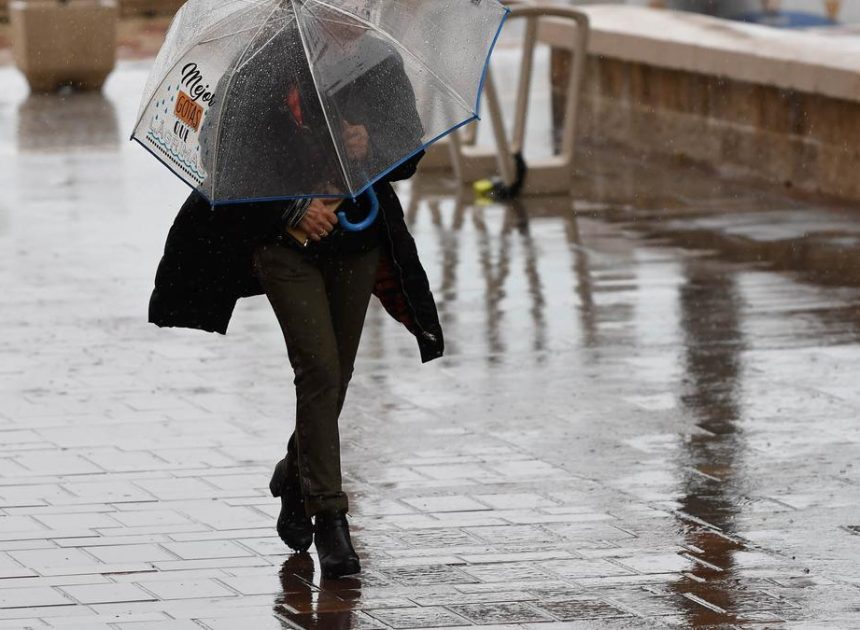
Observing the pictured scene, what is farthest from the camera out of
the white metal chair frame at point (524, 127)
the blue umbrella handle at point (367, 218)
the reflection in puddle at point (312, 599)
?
the white metal chair frame at point (524, 127)

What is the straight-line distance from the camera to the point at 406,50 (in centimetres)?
570

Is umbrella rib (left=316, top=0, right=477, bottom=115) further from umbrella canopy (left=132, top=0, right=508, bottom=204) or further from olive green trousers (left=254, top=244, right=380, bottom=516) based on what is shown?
olive green trousers (left=254, top=244, right=380, bottom=516)

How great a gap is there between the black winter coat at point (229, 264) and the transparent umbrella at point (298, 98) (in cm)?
14

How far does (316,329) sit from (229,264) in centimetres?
31

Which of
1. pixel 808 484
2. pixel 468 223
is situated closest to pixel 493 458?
pixel 808 484

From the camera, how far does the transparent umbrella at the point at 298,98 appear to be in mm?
5504

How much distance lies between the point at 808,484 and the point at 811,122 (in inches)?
286

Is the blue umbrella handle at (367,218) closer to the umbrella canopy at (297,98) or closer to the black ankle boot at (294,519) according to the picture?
the umbrella canopy at (297,98)

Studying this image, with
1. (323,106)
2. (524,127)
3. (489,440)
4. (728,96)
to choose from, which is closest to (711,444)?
(489,440)

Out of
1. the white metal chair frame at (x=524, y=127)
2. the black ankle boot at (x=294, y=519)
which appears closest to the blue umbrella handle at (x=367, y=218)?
the black ankle boot at (x=294, y=519)

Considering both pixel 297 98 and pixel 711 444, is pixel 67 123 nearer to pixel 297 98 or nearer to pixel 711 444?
pixel 711 444

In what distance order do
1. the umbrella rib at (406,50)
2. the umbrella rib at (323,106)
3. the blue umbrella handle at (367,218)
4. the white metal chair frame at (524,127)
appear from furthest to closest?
the white metal chair frame at (524,127)
the blue umbrella handle at (367,218)
the umbrella rib at (406,50)
the umbrella rib at (323,106)

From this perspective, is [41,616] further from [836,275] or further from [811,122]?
[811,122]

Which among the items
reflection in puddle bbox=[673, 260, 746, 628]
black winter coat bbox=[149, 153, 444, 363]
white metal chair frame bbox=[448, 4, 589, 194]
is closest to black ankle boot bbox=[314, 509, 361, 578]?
black winter coat bbox=[149, 153, 444, 363]
